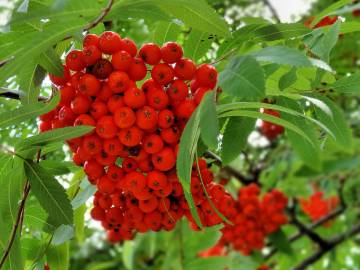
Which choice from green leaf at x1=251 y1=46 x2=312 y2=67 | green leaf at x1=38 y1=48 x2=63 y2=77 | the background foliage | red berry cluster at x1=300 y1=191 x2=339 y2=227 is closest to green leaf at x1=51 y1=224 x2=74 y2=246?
the background foliage

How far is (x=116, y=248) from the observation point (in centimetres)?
546

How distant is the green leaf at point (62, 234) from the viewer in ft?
5.98

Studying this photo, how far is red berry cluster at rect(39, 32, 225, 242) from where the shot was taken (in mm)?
1528

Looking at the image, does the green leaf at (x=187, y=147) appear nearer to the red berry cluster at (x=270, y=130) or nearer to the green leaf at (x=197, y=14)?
the green leaf at (x=197, y=14)

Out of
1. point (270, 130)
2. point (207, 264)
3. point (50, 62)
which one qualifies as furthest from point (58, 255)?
point (270, 130)

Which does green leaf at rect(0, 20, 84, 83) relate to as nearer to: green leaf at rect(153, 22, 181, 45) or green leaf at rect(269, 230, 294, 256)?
green leaf at rect(153, 22, 181, 45)

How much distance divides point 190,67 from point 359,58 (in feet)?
11.3

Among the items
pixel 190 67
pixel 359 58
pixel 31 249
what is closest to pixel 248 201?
pixel 359 58

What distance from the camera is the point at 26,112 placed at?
151cm

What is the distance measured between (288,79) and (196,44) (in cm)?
36

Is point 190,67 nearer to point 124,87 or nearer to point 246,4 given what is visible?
point 124,87

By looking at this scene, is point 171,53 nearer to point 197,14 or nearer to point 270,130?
point 197,14

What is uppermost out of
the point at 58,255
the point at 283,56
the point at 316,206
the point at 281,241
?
the point at 283,56

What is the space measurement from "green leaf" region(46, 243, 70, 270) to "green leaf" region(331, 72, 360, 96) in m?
1.07
